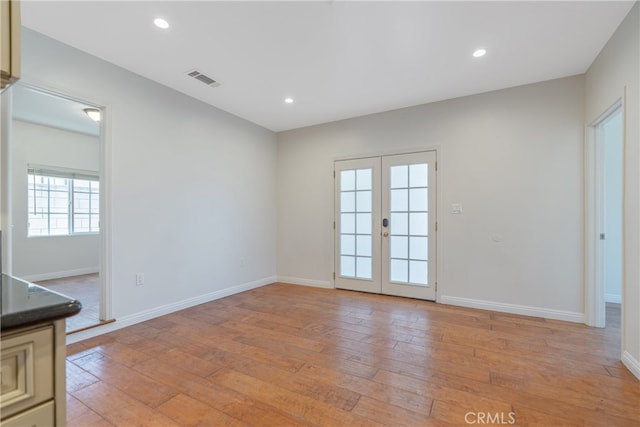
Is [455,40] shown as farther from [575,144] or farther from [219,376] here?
[219,376]

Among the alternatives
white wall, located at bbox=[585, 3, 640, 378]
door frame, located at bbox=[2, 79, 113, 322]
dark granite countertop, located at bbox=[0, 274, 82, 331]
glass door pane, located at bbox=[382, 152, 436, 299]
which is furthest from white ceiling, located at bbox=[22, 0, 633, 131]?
dark granite countertop, located at bbox=[0, 274, 82, 331]

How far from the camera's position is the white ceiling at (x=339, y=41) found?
2193mm

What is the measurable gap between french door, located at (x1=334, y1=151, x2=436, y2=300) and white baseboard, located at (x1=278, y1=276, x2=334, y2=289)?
0.18 metres

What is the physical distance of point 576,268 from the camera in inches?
125

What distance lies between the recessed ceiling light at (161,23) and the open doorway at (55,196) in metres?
2.68

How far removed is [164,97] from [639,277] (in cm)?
484

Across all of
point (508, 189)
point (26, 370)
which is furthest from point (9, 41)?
point (508, 189)

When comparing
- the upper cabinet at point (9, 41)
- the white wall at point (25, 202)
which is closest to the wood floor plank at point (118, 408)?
the upper cabinet at point (9, 41)

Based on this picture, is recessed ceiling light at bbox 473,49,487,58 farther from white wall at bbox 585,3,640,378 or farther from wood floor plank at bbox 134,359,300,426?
wood floor plank at bbox 134,359,300,426

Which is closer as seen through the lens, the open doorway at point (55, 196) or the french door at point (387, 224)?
the french door at point (387, 224)

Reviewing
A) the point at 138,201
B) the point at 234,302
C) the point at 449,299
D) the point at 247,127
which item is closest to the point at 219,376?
the point at 234,302

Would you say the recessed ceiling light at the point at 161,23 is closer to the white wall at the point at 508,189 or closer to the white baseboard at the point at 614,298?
the white wall at the point at 508,189

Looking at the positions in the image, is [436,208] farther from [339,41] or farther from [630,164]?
[339,41]

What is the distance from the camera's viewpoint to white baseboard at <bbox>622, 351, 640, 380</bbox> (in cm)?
206
